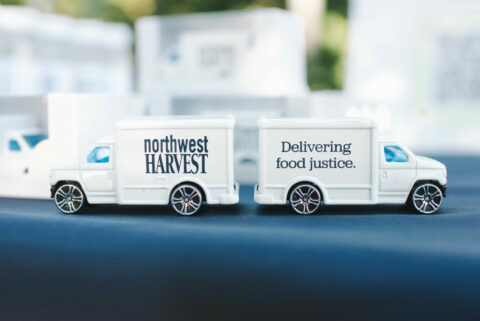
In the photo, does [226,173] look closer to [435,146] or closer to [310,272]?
[310,272]

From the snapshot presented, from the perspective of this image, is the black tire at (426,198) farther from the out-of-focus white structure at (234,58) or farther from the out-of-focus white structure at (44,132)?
the out-of-focus white structure at (44,132)

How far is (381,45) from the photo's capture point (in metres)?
9.01

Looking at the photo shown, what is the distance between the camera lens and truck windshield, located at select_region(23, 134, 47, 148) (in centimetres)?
408

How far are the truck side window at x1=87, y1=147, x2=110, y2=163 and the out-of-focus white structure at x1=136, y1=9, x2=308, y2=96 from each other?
197 centimetres

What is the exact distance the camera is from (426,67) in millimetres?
8633

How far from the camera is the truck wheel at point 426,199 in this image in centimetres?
340

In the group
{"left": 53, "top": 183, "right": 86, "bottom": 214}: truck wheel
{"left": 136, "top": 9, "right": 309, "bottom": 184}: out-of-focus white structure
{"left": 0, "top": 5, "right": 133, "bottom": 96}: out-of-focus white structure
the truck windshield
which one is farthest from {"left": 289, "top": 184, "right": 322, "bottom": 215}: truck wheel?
{"left": 0, "top": 5, "right": 133, "bottom": 96}: out-of-focus white structure

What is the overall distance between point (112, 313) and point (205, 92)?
3.28 m

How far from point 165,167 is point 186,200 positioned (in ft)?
0.97

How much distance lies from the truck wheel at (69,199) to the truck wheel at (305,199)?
5.37 ft

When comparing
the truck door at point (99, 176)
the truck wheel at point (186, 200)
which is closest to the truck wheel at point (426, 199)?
the truck wheel at point (186, 200)

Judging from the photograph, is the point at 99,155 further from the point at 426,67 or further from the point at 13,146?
the point at 426,67

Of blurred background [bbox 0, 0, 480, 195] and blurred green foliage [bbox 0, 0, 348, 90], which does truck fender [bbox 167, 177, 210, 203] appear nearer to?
blurred background [bbox 0, 0, 480, 195]

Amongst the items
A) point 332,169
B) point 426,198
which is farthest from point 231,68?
point 426,198
